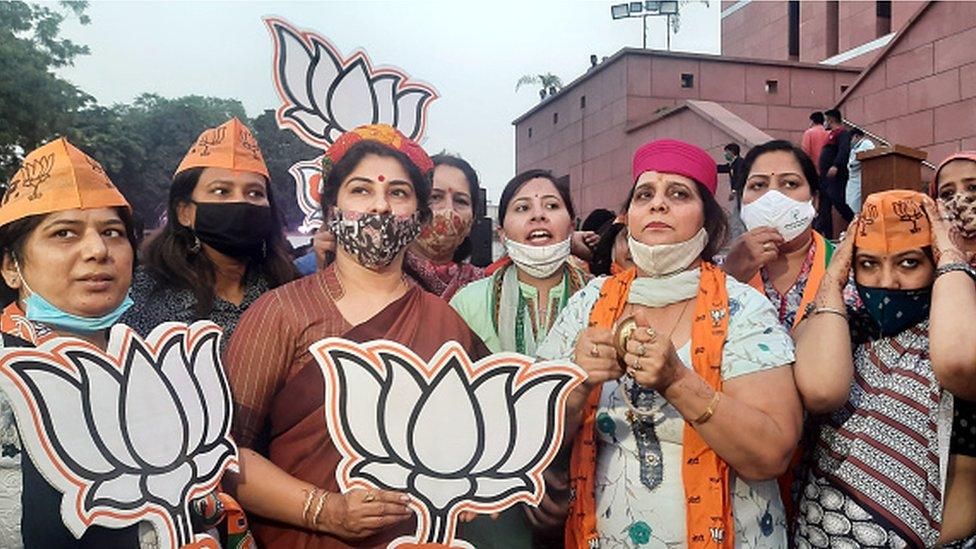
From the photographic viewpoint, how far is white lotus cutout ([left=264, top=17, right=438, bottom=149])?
8.52 feet

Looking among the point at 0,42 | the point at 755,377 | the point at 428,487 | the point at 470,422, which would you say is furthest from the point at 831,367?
the point at 0,42

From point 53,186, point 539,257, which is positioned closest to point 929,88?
point 539,257

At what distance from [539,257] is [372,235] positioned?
68cm

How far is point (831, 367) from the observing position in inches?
79.3

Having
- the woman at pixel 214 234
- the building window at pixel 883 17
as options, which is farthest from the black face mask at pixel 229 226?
the building window at pixel 883 17

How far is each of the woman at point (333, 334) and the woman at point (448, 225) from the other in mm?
628

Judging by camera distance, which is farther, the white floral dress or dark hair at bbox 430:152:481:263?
dark hair at bbox 430:152:481:263

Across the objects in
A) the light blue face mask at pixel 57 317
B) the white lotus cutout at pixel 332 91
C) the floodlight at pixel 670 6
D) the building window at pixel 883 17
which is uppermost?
the building window at pixel 883 17

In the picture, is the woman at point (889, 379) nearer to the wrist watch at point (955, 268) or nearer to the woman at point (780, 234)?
the wrist watch at point (955, 268)

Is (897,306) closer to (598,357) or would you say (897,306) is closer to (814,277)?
(814,277)

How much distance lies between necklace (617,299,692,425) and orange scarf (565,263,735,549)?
57 millimetres

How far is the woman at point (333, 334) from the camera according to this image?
203 centimetres

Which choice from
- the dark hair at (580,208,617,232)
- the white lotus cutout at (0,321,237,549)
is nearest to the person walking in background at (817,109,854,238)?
the dark hair at (580,208,617,232)

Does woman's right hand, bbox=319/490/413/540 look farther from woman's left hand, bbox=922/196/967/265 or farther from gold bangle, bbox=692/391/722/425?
woman's left hand, bbox=922/196/967/265
